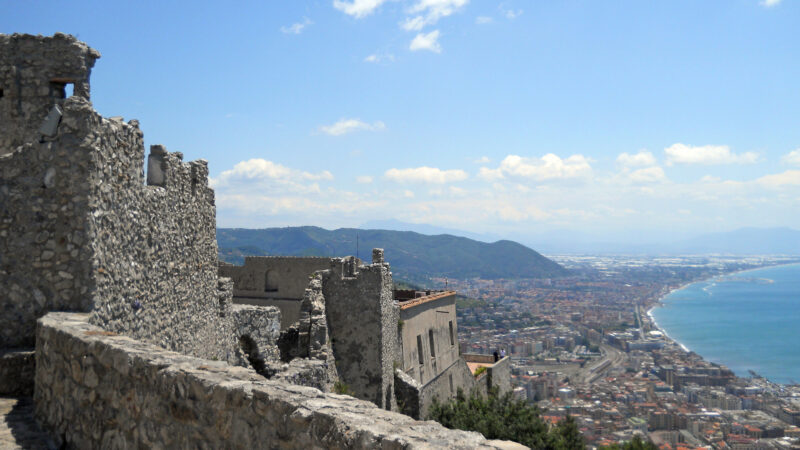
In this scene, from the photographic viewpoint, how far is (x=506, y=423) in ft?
78.3

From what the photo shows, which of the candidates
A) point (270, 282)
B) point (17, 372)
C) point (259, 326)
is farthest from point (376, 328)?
point (270, 282)

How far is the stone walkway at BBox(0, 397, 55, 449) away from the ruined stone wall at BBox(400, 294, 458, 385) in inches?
700

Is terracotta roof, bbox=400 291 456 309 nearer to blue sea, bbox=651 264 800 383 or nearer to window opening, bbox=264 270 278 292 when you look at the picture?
window opening, bbox=264 270 278 292

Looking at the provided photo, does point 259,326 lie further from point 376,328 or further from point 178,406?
point 178,406

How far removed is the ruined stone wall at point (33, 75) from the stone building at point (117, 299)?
16 millimetres

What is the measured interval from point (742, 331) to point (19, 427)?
159321 mm

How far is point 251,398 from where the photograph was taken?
3.66 metres

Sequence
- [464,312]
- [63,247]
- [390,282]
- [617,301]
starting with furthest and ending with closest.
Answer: [617,301]
[464,312]
[390,282]
[63,247]

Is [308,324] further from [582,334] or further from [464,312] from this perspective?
[582,334]

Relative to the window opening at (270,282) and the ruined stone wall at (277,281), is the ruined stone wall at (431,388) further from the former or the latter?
the window opening at (270,282)

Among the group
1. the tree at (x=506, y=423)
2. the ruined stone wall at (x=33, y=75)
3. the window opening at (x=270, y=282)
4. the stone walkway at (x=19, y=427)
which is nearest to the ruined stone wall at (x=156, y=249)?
the stone walkway at (x=19, y=427)

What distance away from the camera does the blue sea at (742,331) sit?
10631 cm

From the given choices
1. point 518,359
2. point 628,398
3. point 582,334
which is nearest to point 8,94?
point 628,398

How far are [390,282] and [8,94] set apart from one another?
1205cm
